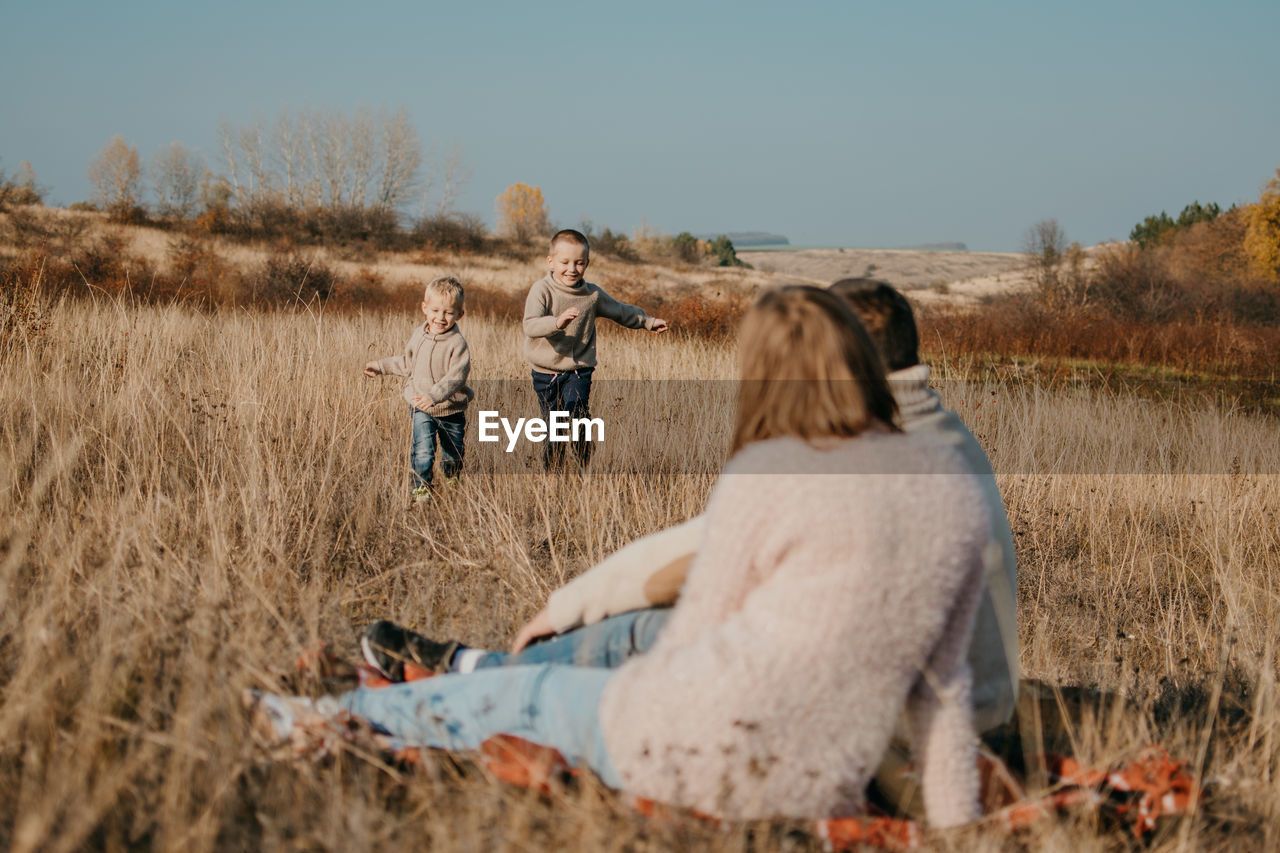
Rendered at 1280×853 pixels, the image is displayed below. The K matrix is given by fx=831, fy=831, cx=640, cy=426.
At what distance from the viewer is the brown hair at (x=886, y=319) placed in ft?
6.96

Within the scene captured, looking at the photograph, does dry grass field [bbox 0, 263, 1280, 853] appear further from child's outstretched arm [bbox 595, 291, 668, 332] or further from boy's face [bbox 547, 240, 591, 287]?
boy's face [bbox 547, 240, 591, 287]

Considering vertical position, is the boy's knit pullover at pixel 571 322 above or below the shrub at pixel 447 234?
below

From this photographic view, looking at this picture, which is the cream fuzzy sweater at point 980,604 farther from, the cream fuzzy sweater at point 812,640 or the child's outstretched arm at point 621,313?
the child's outstretched arm at point 621,313

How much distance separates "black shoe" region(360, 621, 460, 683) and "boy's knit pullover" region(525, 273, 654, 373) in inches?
102

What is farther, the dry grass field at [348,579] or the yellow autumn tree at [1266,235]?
the yellow autumn tree at [1266,235]

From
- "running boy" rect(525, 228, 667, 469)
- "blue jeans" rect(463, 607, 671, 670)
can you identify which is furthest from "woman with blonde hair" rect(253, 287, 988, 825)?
"running boy" rect(525, 228, 667, 469)

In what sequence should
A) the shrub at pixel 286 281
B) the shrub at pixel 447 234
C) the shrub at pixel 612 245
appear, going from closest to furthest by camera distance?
the shrub at pixel 286 281
the shrub at pixel 447 234
the shrub at pixel 612 245

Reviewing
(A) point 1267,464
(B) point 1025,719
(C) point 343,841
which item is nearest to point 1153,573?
(B) point 1025,719

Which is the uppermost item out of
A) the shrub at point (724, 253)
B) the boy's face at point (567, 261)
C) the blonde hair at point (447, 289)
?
the shrub at point (724, 253)

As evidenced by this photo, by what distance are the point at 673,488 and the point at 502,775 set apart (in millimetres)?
2729

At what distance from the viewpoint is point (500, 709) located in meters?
1.88

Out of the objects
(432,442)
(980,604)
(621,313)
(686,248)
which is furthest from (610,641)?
(686,248)

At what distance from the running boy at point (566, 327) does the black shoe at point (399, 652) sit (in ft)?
7.77
